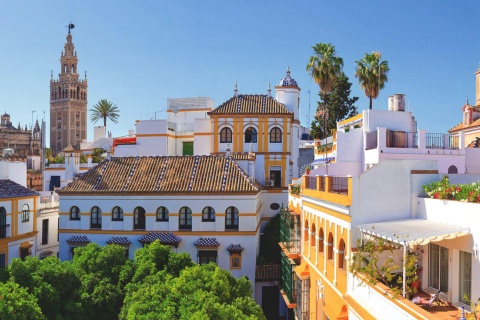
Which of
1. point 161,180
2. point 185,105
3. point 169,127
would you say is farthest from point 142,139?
point 161,180

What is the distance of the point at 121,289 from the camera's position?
20391 mm

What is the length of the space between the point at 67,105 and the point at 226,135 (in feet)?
319

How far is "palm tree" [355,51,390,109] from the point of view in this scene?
35531 mm

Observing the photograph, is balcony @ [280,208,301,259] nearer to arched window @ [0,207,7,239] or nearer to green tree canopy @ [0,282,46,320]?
green tree canopy @ [0,282,46,320]

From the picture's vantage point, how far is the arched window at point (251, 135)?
38000 mm

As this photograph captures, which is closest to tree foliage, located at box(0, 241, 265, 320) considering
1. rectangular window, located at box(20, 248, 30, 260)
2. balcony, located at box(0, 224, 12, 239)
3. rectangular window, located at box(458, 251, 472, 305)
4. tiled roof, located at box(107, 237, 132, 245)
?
rectangular window, located at box(458, 251, 472, 305)

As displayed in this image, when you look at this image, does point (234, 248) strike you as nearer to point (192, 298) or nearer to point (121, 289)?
point (121, 289)

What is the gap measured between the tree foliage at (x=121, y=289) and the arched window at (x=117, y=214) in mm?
7154

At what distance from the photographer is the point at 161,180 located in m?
30.6

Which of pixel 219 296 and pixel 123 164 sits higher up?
pixel 123 164

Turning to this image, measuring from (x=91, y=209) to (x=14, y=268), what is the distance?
1231 centimetres

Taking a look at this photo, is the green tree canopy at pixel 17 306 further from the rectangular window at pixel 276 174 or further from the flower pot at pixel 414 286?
the rectangular window at pixel 276 174

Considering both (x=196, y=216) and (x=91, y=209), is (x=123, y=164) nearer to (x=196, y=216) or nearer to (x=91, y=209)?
(x=91, y=209)

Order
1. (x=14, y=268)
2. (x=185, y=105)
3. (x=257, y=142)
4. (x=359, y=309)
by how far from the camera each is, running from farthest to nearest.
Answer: (x=185, y=105) < (x=257, y=142) < (x=14, y=268) < (x=359, y=309)
